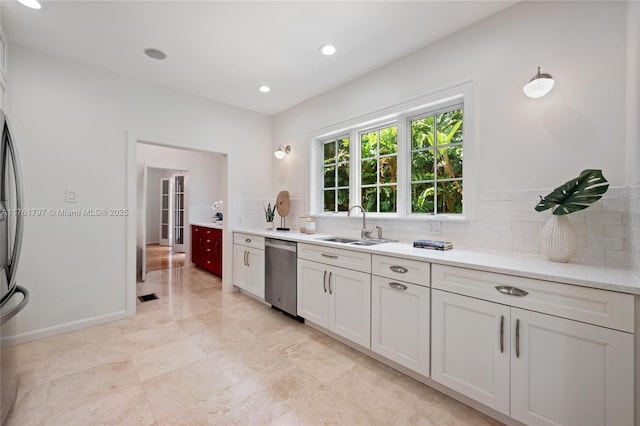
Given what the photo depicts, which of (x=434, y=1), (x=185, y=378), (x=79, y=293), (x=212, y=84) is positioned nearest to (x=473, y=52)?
(x=434, y=1)

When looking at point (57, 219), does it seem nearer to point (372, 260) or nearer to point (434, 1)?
point (372, 260)

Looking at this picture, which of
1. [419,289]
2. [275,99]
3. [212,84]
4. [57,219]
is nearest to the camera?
[419,289]

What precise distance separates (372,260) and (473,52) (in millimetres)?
1881

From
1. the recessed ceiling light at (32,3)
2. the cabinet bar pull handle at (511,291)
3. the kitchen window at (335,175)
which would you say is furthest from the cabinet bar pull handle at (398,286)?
the recessed ceiling light at (32,3)

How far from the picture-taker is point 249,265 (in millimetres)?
3479

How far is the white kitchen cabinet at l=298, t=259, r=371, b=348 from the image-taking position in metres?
2.12

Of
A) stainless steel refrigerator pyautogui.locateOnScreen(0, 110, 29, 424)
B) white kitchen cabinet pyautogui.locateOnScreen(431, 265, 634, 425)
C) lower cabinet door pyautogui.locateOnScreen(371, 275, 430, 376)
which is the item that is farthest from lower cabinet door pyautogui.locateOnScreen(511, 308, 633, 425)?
stainless steel refrigerator pyautogui.locateOnScreen(0, 110, 29, 424)

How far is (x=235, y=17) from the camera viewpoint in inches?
81.5

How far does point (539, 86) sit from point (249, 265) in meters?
3.32

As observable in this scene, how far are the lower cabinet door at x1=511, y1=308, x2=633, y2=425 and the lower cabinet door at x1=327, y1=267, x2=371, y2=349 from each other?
96 centimetres

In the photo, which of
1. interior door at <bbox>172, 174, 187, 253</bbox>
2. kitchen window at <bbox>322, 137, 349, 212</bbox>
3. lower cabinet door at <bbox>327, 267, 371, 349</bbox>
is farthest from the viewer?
interior door at <bbox>172, 174, 187, 253</bbox>

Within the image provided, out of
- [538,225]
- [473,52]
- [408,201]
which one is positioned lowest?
[538,225]

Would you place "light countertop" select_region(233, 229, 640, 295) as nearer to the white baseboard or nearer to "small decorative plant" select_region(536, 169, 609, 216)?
"small decorative plant" select_region(536, 169, 609, 216)

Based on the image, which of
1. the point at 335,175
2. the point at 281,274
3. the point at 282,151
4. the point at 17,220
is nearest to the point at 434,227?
the point at 335,175
